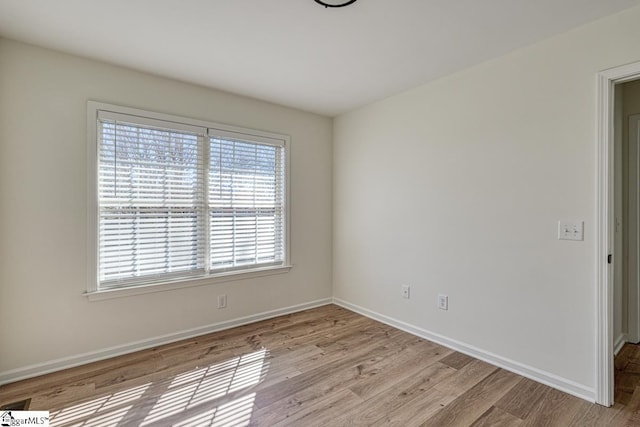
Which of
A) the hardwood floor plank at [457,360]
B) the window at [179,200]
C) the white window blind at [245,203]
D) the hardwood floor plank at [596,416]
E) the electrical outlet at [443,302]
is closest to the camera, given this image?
the hardwood floor plank at [596,416]

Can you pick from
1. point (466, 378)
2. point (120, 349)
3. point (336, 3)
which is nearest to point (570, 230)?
point (466, 378)

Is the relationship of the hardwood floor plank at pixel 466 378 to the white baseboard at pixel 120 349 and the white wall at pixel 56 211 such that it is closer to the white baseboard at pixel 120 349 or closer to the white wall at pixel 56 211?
the white baseboard at pixel 120 349

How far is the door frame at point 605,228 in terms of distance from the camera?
194 cm

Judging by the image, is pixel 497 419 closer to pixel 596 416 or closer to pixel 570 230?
pixel 596 416

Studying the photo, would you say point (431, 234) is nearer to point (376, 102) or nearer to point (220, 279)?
point (376, 102)

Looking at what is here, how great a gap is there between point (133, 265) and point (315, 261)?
2016 millimetres

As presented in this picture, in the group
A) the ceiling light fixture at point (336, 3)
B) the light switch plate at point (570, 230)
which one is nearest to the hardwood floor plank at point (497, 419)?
the light switch plate at point (570, 230)

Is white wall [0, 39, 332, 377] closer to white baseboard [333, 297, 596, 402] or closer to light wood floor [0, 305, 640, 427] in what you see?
light wood floor [0, 305, 640, 427]

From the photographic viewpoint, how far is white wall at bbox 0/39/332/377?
2215 millimetres

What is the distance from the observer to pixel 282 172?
11.9ft

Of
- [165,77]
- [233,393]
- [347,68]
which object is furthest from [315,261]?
[165,77]

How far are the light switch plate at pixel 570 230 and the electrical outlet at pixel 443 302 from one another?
3.45 ft

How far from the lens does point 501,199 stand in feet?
8.07

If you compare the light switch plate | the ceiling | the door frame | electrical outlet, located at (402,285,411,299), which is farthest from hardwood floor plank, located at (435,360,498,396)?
the ceiling
